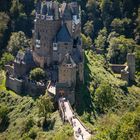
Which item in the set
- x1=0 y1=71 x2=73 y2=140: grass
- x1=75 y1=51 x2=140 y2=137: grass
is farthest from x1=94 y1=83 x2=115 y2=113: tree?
x1=0 y1=71 x2=73 y2=140: grass

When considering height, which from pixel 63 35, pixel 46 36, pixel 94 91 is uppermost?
pixel 63 35

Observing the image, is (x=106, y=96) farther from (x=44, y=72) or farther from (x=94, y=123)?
(x=44, y=72)

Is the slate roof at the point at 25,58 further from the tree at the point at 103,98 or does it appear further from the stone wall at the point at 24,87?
the tree at the point at 103,98

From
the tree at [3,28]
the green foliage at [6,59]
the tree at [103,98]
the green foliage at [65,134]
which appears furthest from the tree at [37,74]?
the tree at [3,28]

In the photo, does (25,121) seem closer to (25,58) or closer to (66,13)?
(25,58)

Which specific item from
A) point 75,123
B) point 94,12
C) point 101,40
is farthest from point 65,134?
point 94,12

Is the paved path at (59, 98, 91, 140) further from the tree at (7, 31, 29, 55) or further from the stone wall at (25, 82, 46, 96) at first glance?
the tree at (7, 31, 29, 55)

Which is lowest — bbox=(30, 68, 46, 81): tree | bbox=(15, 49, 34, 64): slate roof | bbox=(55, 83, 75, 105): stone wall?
bbox=(55, 83, 75, 105): stone wall

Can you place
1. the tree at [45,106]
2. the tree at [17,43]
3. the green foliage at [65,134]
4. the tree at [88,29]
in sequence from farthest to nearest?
the tree at [88,29]
the tree at [17,43]
the tree at [45,106]
the green foliage at [65,134]
